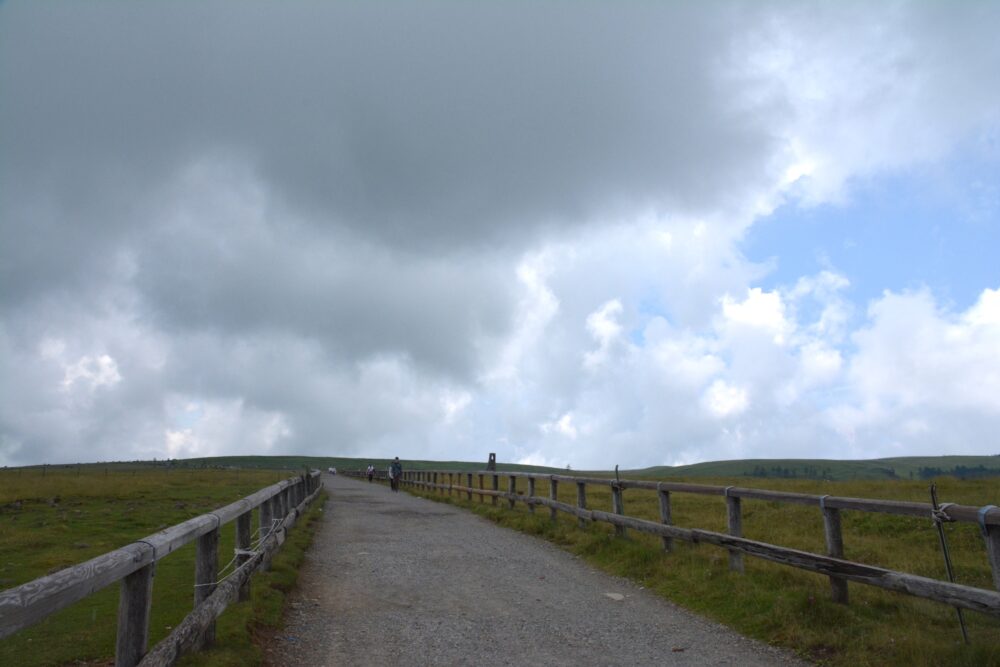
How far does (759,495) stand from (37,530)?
703 inches

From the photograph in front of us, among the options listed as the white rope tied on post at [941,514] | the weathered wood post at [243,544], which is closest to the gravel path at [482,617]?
the weathered wood post at [243,544]

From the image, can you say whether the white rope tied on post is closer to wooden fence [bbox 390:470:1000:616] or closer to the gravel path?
wooden fence [bbox 390:470:1000:616]

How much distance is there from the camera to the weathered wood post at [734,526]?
9125 millimetres

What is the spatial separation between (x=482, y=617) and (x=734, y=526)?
3832mm

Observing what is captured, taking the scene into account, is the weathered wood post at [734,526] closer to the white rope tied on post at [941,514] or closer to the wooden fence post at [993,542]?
the white rope tied on post at [941,514]

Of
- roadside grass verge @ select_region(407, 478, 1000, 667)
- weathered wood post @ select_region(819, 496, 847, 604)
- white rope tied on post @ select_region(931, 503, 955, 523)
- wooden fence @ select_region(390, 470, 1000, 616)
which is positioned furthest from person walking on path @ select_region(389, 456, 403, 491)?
white rope tied on post @ select_region(931, 503, 955, 523)

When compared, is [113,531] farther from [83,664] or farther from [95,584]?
[95,584]

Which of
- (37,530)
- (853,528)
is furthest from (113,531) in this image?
(853,528)

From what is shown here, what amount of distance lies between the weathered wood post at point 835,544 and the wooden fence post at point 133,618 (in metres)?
6.62

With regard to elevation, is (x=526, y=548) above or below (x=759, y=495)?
below

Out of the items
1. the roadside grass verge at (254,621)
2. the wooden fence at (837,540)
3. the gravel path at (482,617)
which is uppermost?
the wooden fence at (837,540)

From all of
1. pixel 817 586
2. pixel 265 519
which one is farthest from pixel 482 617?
pixel 265 519

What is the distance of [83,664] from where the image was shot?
6.13m

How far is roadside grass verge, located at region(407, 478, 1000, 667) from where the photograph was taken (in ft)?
20.1
